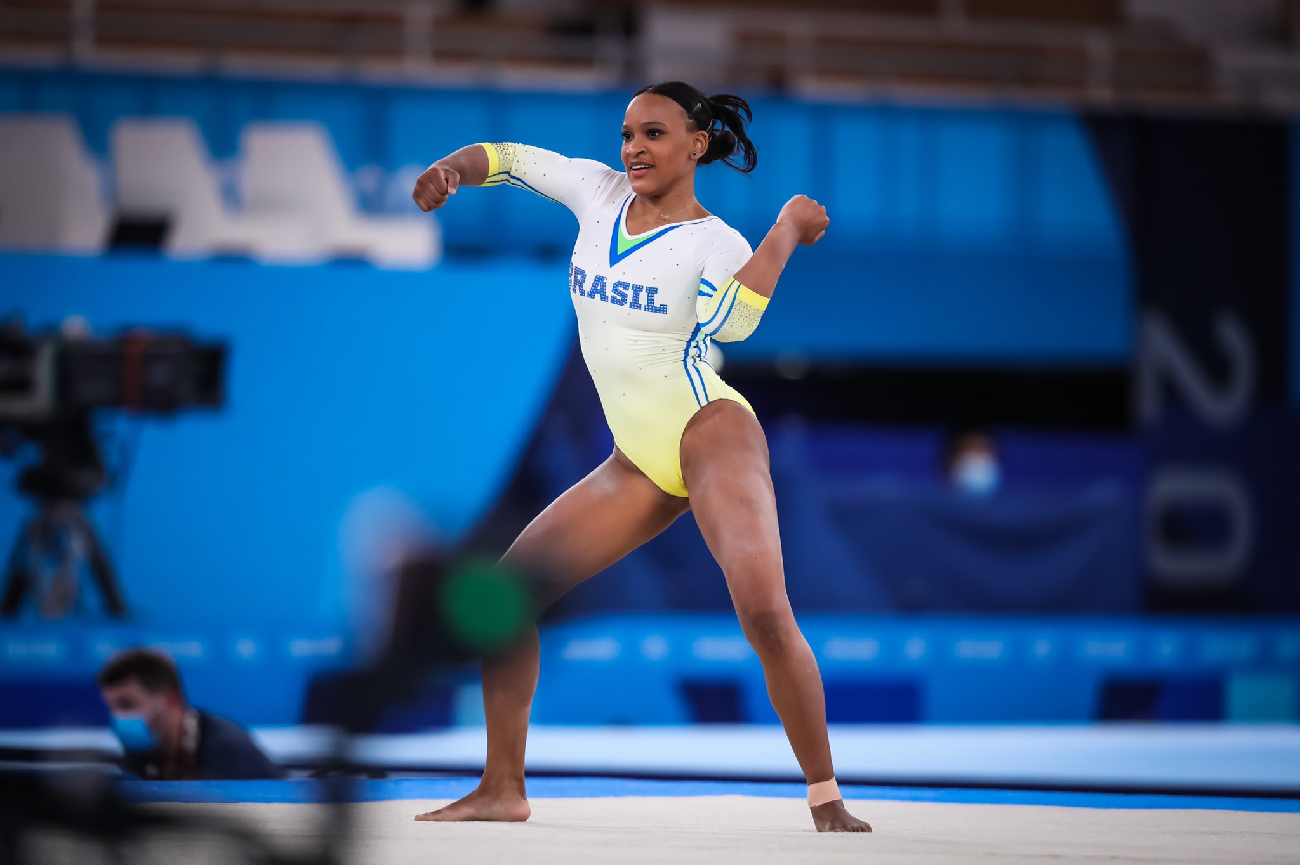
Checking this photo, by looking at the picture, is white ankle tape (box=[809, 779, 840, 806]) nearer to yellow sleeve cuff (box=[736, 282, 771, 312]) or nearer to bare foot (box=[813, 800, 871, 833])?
bare foot (box=[813, 800, 871, 833])

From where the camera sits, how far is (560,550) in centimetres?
293

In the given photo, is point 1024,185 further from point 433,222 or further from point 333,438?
point 333,438

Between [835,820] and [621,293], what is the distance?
1185 mm

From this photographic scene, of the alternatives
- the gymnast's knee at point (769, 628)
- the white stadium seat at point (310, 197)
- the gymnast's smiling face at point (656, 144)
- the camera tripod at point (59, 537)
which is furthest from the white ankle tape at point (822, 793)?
the white stadium seat at point (310, 197)

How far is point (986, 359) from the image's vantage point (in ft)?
31.3

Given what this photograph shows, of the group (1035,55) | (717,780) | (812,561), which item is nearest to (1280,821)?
(717,780)

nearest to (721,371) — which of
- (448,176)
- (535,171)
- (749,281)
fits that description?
(535,171)

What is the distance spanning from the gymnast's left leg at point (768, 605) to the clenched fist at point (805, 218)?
518 mm

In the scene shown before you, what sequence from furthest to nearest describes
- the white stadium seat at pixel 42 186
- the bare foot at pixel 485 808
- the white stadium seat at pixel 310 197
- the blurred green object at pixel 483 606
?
the white stadium seat at pixel 310 197
the white stadium seat at pixel 42 186
the bare foot at pixel 485 808
the blurred green object at pixel 483 606

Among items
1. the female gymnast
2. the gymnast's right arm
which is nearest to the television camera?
the gymnast's right arm

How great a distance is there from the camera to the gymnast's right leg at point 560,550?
291cm

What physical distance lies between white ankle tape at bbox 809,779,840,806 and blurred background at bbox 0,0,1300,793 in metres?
1.54

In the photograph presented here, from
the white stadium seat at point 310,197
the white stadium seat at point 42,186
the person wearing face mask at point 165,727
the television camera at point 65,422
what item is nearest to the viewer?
the person wearing face mask at point 165,727

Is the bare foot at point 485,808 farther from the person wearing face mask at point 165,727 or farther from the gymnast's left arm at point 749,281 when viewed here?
the person wearing face mask at point 165,727
